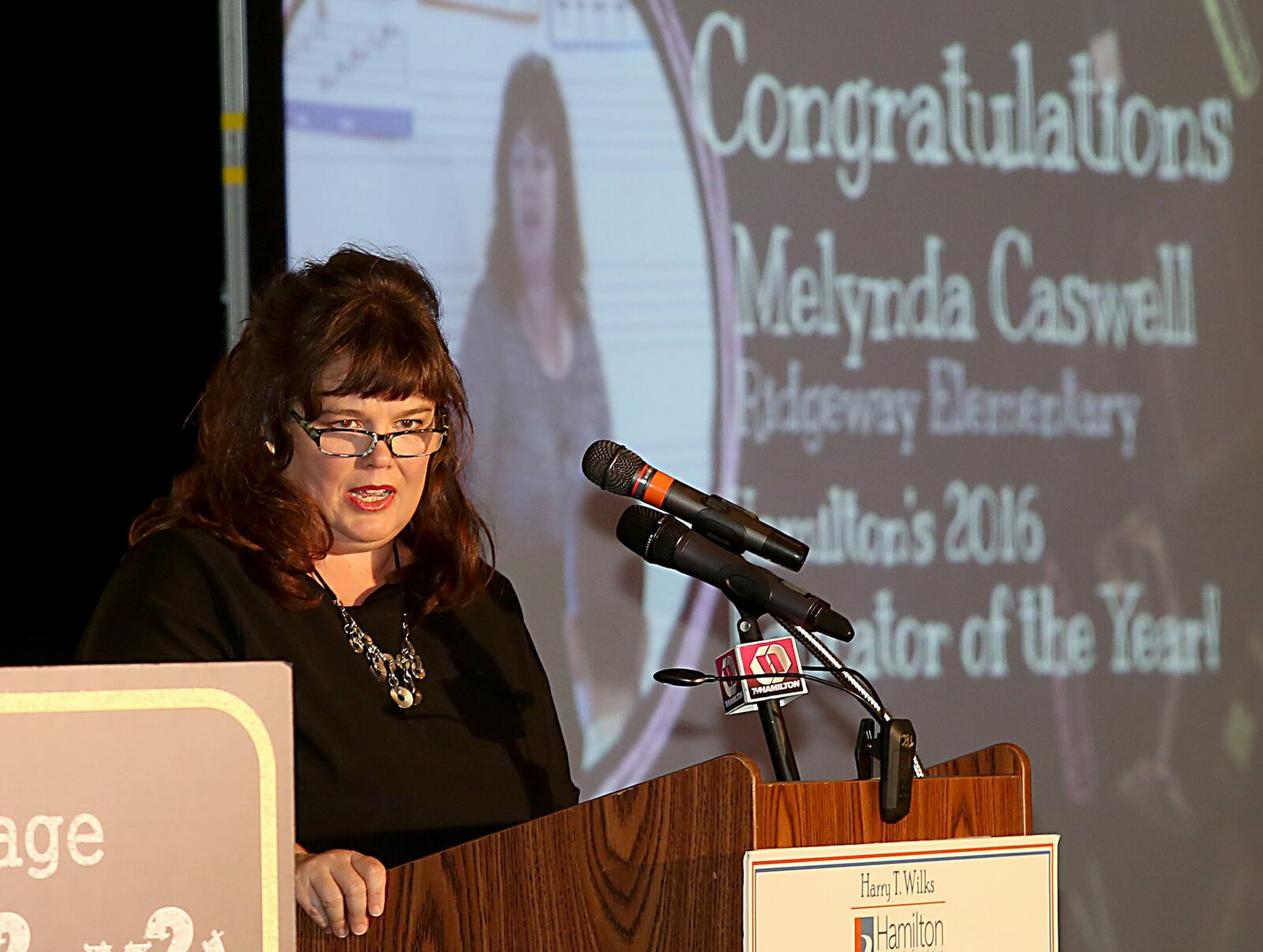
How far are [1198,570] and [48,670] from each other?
2.66 m

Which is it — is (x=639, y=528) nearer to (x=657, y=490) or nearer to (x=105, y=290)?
(x=657, y=490)

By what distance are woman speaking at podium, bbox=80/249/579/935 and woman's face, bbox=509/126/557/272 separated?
83 cm

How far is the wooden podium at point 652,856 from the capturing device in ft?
4.04

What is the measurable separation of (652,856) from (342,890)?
0.92 ft

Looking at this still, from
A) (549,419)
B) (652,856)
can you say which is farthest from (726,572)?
(549,419)

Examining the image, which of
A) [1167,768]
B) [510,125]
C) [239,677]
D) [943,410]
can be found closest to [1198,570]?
[1167,768]

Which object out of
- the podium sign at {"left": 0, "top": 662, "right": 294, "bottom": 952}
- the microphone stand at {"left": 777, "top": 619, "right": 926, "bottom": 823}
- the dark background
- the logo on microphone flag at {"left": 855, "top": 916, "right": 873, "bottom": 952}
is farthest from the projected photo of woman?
the podium sign at {"left": 0, "top": 662, "right": 294, "bottom": 952}

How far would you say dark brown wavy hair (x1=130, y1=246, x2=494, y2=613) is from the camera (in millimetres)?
1863

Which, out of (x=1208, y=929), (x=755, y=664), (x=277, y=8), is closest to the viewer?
(x=755, y=664)

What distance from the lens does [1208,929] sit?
314 centimetres

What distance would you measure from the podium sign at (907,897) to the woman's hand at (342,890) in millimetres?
364

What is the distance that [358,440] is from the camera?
188cm

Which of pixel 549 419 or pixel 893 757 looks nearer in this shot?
pixel 893 757

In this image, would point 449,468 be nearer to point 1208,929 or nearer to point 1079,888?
point 1079,888
